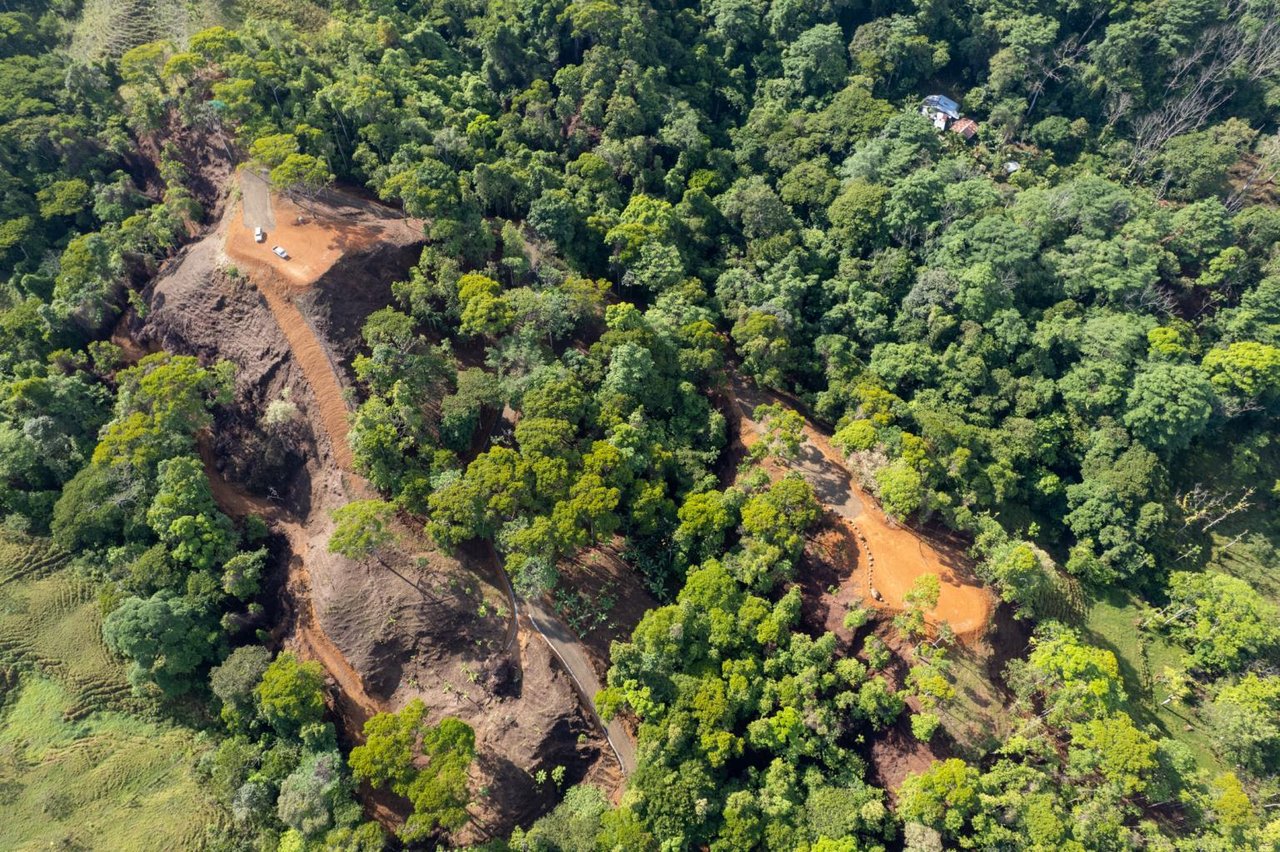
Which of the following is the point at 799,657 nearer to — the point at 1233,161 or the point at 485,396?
the point at 485,396

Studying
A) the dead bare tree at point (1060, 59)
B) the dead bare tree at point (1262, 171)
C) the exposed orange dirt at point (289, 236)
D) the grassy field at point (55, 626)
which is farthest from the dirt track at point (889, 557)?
the dead bare tree at point (1060, 59)

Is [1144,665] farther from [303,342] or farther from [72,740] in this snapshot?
[72,740]

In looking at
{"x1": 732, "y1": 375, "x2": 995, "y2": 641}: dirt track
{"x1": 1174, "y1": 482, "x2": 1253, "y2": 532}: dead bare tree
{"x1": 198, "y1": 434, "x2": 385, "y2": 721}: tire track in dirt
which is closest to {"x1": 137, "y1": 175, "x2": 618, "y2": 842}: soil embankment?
{"x1": 198, "y1": 434, "x2": 385, "y2": 721}: tire track in dirt

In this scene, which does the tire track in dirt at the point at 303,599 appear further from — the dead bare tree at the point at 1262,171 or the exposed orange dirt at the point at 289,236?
the dead bare tree at the point at 1262,171

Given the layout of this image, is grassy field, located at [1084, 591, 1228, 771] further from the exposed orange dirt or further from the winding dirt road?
the exposed orange dirt

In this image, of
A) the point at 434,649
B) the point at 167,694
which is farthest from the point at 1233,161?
the point at 167,694

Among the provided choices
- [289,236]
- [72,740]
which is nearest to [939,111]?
[289,236]
